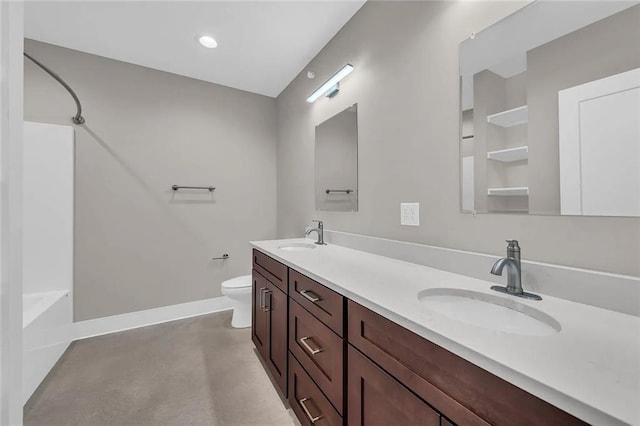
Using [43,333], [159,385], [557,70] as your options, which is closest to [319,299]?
[557,70]

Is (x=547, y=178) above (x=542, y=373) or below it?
above

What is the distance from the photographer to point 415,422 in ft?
2.09

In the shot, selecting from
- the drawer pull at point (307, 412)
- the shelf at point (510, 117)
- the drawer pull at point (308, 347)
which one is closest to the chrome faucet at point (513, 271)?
the shelf at point (510, 117)

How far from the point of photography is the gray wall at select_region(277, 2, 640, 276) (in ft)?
2.74

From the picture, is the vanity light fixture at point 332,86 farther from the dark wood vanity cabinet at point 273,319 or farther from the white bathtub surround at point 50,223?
the white bathtub surround at point 50,223

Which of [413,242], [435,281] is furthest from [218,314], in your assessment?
[435,281]

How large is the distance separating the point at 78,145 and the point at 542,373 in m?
3.19

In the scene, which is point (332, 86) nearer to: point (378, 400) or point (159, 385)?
point (378, 400)

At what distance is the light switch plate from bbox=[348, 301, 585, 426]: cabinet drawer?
27.6 inches

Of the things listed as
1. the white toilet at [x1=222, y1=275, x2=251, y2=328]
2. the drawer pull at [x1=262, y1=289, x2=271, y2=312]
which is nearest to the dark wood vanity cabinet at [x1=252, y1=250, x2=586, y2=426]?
the drawer pull at [x1=262, y1=289, x2=271, y2=312]

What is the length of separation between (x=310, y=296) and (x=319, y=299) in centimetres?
8

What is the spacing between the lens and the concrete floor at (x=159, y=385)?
1385 millimetres

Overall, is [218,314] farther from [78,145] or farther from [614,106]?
[614,106]

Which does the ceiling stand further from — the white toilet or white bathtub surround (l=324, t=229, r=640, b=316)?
the white toilet
